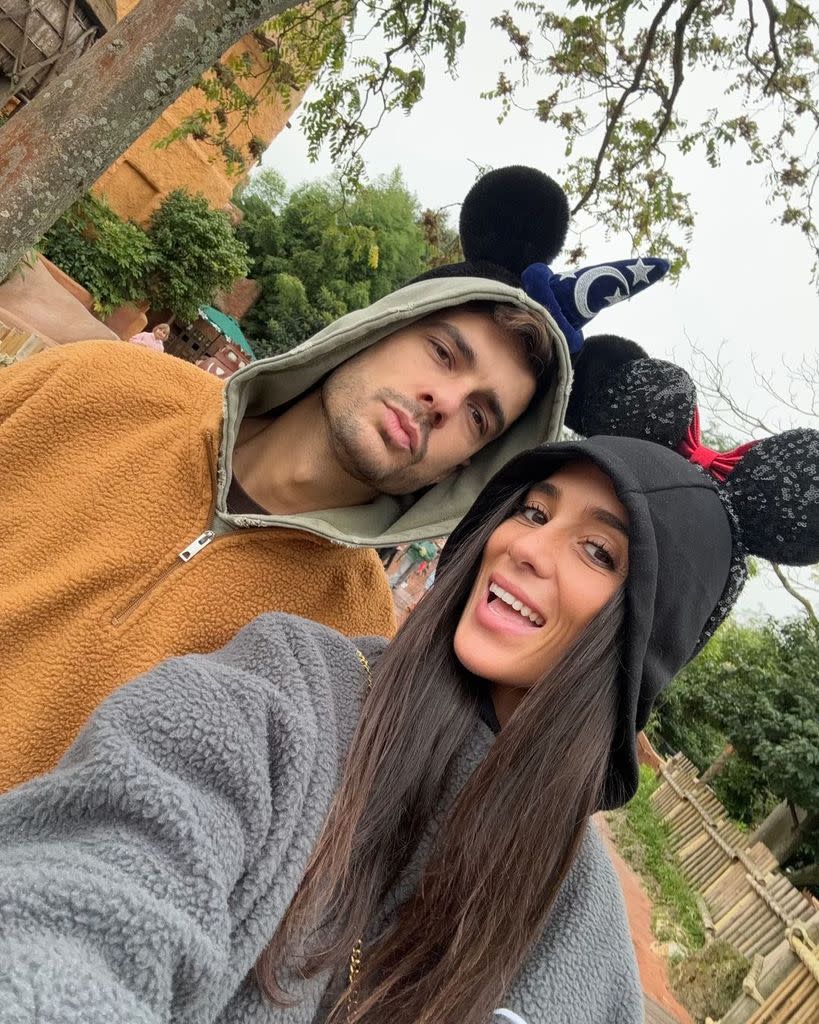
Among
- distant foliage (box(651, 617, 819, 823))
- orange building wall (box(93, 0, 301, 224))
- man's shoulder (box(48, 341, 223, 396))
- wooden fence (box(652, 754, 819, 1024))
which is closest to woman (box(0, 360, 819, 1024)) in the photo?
man's shoulder (box(48, 341, 223, 396))

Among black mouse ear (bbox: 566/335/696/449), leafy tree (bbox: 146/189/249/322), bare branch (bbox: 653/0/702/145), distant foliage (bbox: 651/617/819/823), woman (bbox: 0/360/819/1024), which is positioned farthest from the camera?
leafy tree (bbox: 146/189/249/322)

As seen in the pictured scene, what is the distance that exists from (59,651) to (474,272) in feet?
6.24

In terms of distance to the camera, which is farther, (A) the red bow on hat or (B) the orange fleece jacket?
(A) the red bow on hat

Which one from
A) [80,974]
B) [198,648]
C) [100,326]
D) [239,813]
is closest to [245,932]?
[239,813]

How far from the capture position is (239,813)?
1.05m

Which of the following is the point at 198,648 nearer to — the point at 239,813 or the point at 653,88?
the point at 239,813

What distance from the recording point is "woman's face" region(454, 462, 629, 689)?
155 centimetres

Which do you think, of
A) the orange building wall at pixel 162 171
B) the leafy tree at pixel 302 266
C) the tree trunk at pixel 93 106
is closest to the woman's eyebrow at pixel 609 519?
the tree trunk at pixel 93 106

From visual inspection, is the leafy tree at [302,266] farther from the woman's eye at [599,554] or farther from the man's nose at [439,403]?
the woman's eye at [599,554]

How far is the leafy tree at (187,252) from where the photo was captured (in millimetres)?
12391

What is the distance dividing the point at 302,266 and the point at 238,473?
22.1m

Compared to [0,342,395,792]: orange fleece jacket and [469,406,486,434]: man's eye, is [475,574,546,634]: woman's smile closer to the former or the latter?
[0,342,395,792]: orange fleece jacket

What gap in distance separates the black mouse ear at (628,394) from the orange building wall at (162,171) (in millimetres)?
11918

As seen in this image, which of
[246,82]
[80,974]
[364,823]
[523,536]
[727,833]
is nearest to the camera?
[80,974]
